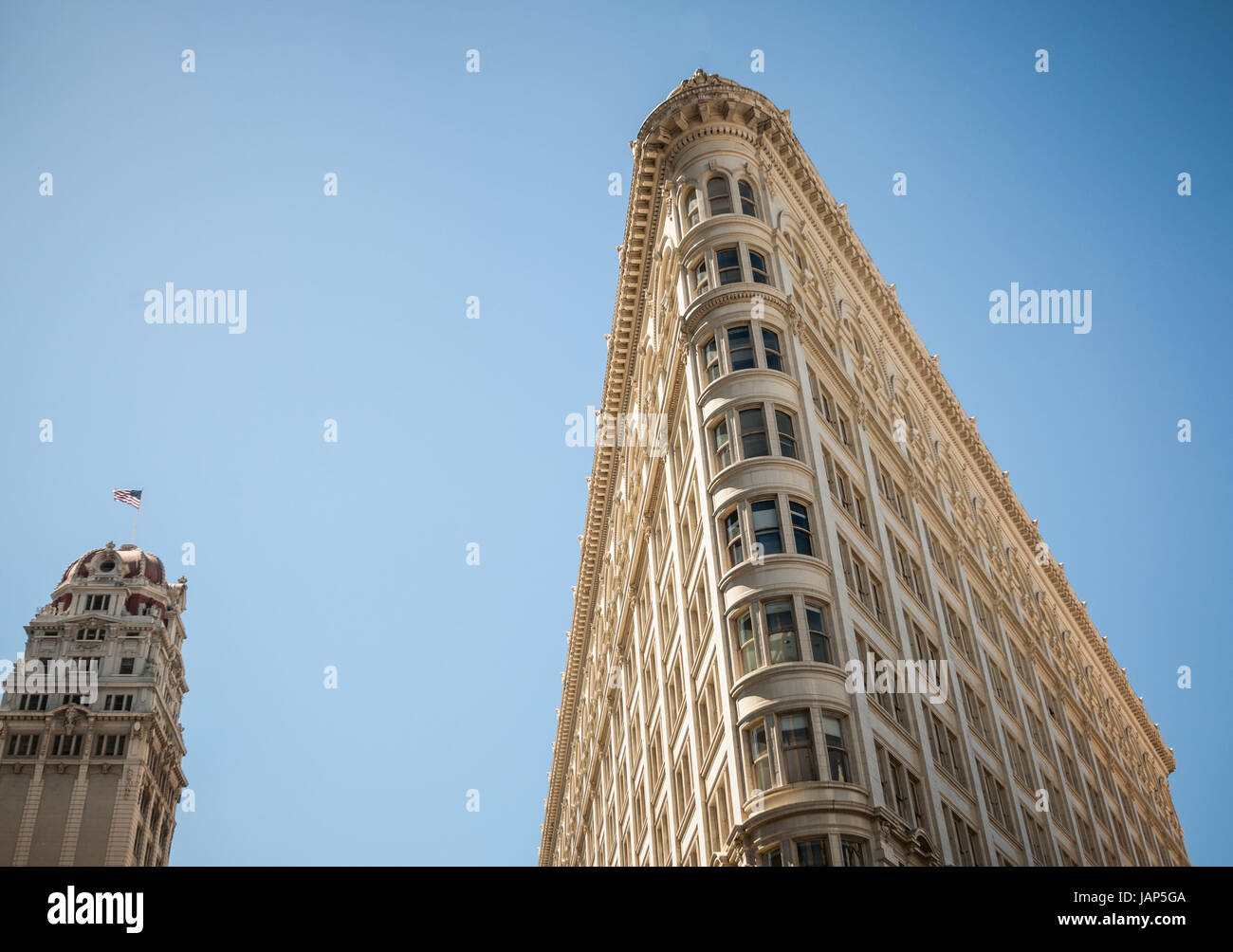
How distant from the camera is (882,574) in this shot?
154 feet

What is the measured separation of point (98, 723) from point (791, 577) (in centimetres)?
10727

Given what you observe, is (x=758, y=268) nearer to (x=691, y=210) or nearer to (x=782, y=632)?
(x=691, y=210)

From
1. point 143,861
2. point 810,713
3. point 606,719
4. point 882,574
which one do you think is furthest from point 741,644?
point 143,861

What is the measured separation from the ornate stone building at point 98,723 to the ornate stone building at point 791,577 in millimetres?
63246

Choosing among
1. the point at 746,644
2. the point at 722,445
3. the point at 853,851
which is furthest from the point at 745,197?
the point at 853,851

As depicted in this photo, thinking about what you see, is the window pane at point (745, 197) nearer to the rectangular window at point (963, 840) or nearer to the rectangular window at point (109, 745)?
the rectangular window at point (963, 840)

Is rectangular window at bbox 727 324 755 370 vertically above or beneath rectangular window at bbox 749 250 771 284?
beneath

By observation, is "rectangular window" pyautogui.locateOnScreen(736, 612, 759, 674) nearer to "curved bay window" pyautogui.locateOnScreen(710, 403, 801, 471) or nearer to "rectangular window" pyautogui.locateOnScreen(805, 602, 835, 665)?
"rectangular window" pyautogui.locateOnScreen(805, 602, 835, 665)

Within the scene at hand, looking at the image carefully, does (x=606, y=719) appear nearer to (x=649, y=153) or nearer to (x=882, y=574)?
(x=882, y=574)

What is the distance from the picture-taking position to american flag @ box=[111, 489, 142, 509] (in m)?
118

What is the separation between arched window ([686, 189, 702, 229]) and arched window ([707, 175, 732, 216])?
591 mm

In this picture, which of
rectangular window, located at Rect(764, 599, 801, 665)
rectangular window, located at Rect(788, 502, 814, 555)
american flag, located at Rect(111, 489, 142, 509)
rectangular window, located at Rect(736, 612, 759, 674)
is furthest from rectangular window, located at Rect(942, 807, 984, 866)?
american flag, located at Rect(111, 489, 142, 509)

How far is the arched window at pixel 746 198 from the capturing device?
52.9 m

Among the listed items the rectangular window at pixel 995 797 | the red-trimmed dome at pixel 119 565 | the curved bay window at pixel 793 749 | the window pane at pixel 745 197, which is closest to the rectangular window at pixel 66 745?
the red-trimmed dome at pixel 119 565
